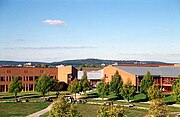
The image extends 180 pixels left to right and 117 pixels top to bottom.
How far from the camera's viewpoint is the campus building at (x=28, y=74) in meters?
81.9

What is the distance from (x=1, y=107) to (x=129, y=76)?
29.3 m

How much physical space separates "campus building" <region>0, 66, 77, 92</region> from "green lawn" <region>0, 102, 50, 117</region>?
28.1 metres

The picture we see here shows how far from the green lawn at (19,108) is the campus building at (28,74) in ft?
92.3

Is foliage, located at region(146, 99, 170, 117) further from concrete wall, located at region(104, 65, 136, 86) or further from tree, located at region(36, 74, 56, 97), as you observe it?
concrete wall, located at region(104, 65, 136, 86)

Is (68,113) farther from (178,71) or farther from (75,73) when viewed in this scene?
(75,73)

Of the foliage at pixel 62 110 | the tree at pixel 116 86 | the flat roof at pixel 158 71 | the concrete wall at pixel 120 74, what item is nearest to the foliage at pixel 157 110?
the foliage at pixel 62 110

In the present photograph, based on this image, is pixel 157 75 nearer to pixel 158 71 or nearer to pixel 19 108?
pixel 158 71

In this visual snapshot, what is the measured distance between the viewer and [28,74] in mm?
83562

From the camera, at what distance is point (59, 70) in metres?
86.4

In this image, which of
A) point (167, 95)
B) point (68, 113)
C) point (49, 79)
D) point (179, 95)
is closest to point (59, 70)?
point (49, 79)

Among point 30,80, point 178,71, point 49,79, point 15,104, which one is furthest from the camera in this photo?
point 30,80

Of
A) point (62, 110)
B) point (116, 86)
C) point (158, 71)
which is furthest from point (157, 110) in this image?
point (158, 71)

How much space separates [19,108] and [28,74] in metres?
34.1

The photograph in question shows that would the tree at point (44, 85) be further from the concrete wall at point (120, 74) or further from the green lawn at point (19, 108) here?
the concrete wall at point (120, 74)
